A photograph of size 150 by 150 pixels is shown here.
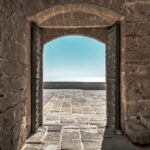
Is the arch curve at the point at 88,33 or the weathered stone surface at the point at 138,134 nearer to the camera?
the weathered stone surface at the point at 138,134

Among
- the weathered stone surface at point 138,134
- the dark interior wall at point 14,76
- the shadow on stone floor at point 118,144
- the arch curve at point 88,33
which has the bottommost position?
the shadow on stone floor at point 118,144

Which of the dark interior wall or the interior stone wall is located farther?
the interior stone wall

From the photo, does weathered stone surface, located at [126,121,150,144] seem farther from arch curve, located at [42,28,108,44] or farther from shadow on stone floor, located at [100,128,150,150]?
arch curve, located at [42,28,108,44]

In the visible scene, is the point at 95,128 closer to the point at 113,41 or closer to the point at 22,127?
the point at 22,127

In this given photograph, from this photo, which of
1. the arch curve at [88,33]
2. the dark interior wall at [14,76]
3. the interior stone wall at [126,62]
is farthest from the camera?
the arch curve at [88,33]

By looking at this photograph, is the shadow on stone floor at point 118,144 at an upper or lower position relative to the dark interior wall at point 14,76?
lower

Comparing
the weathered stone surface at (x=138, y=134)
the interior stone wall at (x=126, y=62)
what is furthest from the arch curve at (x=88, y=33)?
the weathered stone surface at (x=138, y=134)

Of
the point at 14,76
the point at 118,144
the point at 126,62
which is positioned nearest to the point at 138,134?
the point at 118,144

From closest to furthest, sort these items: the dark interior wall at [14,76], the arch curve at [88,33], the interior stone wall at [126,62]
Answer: the dark interior wall at [14,76] < the interior stone wall at [126,62] < the arch curve at [88,33]

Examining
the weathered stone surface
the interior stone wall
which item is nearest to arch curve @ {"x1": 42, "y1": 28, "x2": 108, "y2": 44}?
the interior stone wall

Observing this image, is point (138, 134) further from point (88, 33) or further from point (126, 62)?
point (88, 33)

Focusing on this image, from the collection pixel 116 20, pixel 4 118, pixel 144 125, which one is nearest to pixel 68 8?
pixel 116 20

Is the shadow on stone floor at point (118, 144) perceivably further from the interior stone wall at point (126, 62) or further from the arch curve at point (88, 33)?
the arch curve at point (88, 33)

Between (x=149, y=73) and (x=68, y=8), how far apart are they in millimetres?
1789
